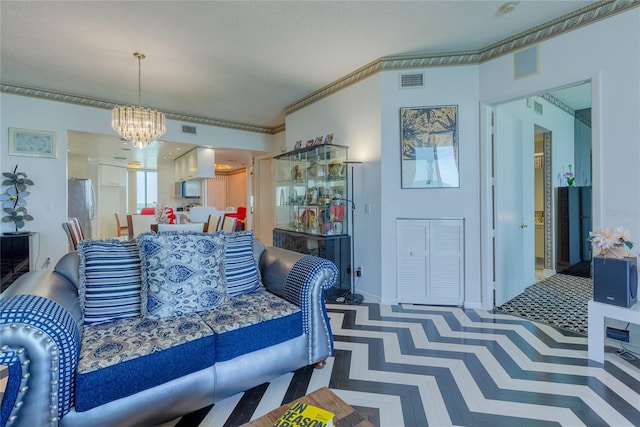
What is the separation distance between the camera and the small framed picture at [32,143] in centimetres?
439

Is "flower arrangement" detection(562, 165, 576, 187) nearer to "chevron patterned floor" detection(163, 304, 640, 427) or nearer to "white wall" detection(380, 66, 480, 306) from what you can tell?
"white wall" detection(380, 66, 480, 306)

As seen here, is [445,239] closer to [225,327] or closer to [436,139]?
[436,139]

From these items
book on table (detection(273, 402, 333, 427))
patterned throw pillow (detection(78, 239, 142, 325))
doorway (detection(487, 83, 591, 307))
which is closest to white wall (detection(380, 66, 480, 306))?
doorway (detection(487, 83, 591, 307))

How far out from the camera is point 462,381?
2.08 metres

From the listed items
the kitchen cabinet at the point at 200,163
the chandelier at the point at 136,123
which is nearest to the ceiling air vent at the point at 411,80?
the chandelier at the point at 136,123

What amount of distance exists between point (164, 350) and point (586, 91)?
6.17 meters

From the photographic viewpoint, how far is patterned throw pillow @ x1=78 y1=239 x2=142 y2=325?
188 centimetres

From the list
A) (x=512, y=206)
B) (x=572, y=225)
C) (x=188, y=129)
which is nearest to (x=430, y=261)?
(x=512, y=206)

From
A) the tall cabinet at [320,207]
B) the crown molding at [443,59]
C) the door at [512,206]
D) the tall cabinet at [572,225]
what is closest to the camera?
the crown molding at [443,59]

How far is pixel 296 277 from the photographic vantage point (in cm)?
225

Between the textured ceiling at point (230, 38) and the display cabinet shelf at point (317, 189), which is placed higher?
the textured ceiling at point (230, 38)

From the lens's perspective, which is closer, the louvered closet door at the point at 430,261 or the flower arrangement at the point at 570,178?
the louvered closet door at the point at 430,261

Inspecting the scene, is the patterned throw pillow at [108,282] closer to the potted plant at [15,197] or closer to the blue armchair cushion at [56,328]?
the blue armchair cushion at [56,328]

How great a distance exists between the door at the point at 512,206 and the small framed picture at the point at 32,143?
6.03 metres
